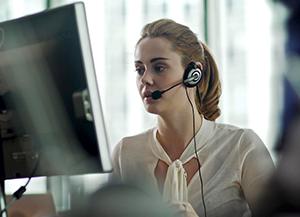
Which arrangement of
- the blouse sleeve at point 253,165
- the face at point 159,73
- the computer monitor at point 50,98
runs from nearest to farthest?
the computer monitor at point 50,98, the blouse sleeve at point 253,165, the face at point 159,73

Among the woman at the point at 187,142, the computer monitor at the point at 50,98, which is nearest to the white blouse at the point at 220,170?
the woman at the point at 187,142

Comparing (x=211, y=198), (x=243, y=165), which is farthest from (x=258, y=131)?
(x=211, y=198)

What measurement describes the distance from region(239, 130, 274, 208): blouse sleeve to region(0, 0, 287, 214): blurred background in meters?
0.03

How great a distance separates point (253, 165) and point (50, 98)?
32.2 inches

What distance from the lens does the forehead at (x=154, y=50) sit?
5.88 feet

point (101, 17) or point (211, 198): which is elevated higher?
point (101, 17)

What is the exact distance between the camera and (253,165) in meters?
1.68

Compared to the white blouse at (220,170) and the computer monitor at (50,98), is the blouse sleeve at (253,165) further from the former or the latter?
the computer monitor at (50,98)

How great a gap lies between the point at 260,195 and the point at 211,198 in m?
0.16

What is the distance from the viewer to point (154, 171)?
5.94 ft

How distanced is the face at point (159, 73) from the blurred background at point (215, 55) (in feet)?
0.14

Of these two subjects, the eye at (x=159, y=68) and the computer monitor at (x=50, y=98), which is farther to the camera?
the eye at (x=159, y=68)

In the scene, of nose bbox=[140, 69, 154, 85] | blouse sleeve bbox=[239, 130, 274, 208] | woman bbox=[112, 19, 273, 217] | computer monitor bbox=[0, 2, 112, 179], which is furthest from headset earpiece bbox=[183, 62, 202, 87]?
computer monitor bbox=[0, 2, 112, 179]

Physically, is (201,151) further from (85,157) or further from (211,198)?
(85,157)
